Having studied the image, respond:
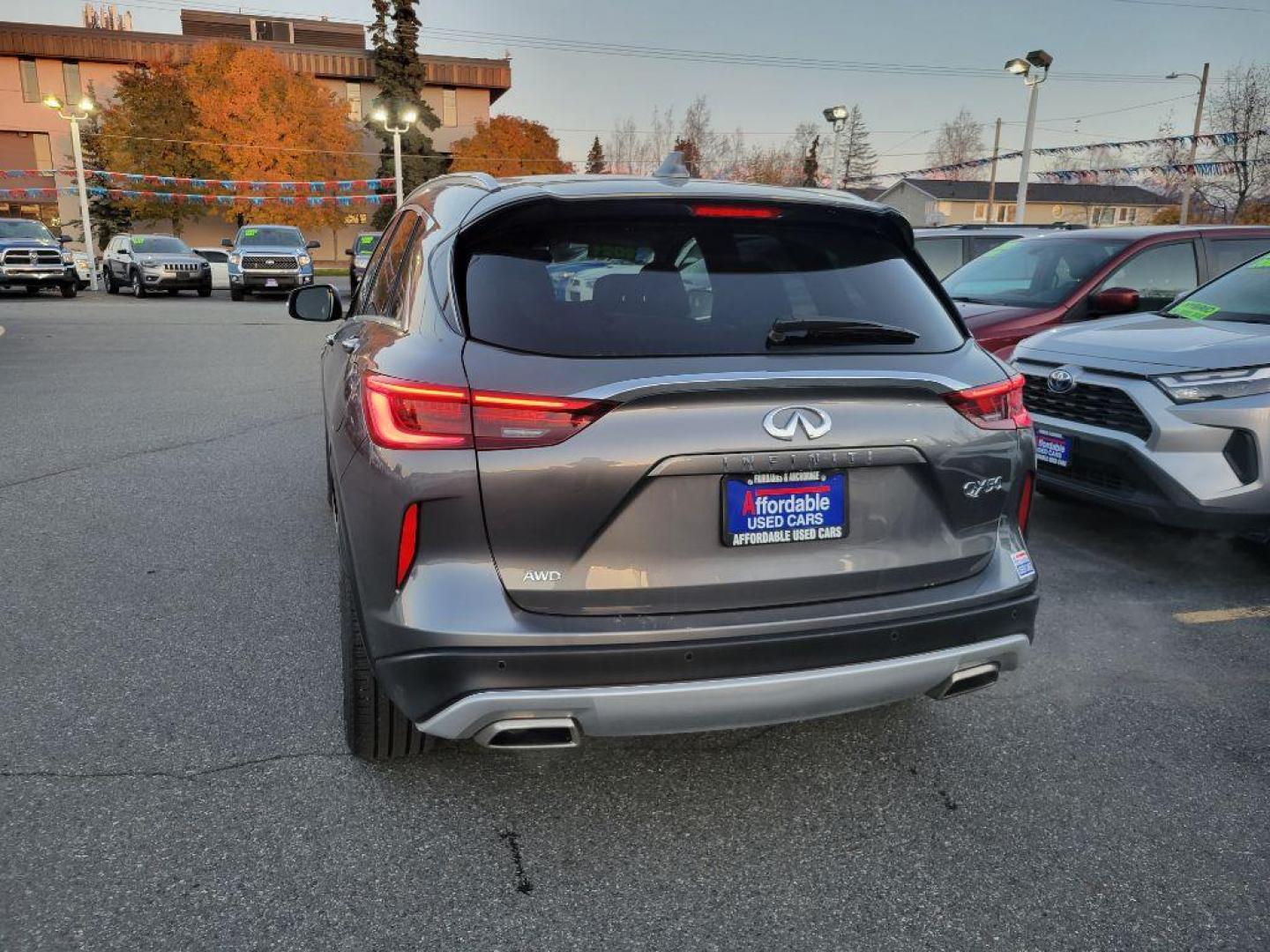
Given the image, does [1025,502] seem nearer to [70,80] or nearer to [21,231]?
[21,231]

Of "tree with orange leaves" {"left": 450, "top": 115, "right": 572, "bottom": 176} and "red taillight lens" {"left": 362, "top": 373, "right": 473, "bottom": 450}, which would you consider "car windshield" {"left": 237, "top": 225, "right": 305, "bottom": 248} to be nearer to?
"red taillight lens" {"left": 362, "top": 373, "right": 473, "bottom": 450}

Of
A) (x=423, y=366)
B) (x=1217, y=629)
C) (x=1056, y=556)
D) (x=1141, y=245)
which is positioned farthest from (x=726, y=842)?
(x=1141, y=245)

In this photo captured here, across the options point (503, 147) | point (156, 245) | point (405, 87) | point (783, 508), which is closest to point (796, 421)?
point (783, 508)

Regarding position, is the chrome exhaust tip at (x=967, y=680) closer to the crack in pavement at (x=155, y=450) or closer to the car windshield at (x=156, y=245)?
the crack in pavement at (x=155, y=450)

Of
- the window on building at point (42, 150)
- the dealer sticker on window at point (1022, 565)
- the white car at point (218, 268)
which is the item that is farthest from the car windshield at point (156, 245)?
the window on building at point (42, 150)

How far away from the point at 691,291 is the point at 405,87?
59412mm

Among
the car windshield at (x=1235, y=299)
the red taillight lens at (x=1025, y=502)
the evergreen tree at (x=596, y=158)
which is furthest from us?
the evergreen tree at (x=596, y=158)

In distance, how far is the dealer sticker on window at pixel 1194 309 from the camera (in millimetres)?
5629

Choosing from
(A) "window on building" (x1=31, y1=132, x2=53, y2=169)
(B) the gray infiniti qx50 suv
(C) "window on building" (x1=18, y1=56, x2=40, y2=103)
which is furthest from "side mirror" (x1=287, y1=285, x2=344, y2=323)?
(C) "window on building" (x1=18, y1=56, x2=40, y2=103)

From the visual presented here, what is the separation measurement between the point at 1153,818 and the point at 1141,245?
596 cm

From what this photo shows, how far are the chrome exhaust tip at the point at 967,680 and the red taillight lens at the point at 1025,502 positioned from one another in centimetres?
45

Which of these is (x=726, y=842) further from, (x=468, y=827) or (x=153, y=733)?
(x=153, y=733)

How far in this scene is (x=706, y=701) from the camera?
2.26m

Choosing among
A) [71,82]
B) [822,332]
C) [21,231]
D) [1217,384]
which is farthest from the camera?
[71,82]
